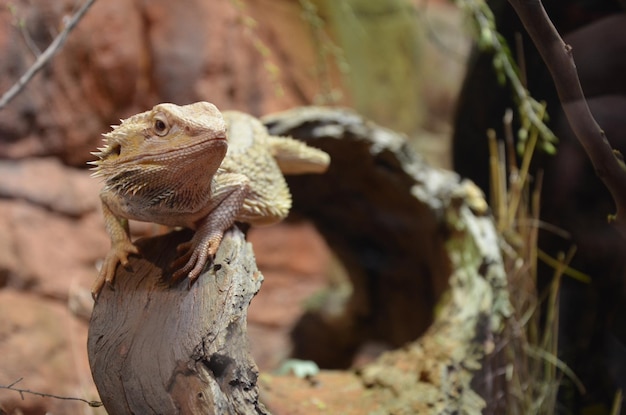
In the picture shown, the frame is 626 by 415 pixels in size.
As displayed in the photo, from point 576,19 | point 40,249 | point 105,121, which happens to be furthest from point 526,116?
point 40,249

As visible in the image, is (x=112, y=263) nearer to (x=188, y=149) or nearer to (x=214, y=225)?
(x=214, y=225)

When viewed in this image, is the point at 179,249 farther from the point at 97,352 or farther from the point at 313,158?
the point at 313,158

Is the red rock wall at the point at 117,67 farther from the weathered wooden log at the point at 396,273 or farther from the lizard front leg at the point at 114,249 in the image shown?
the lizard front leg at the point at 114,249

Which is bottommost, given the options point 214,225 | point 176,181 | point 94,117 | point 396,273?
point 396,273

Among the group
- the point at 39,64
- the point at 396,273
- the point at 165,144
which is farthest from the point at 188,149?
the point at 396,273

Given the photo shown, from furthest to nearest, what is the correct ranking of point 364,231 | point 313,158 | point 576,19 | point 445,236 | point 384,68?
point 384,68 < point 364,231 < point 445,236 < point 313,158 < point 576,19

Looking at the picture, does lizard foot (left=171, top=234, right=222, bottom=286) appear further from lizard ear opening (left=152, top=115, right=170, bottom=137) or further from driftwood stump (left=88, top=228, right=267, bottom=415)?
lizard ear opening (left=152, top=115, right=170, bottom=137)
